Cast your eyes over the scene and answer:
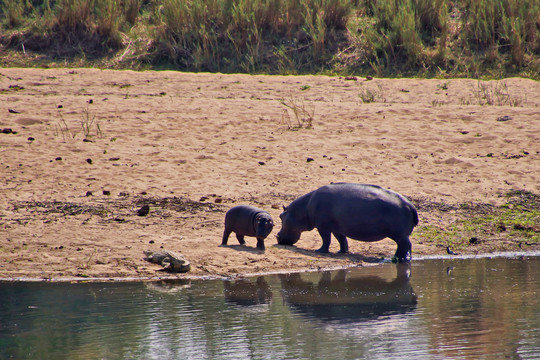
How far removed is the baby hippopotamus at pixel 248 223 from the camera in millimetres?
7250

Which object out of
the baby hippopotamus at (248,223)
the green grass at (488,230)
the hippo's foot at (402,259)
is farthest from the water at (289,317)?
the green grass at (488,230)

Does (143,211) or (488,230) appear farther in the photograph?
(488,230)

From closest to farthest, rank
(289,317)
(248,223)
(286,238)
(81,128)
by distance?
(289,317) < (248,223) < (286,238) < (81,128)

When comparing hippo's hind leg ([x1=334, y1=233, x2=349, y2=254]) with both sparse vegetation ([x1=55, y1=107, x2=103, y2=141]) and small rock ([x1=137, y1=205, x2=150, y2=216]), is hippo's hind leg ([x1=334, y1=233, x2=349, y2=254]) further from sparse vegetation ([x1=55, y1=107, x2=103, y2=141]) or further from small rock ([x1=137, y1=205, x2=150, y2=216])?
sparse vegetation ([x1=55, y1=107, x2=103, y2=141])

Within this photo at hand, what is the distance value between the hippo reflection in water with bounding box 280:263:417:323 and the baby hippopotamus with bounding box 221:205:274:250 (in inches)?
24.7

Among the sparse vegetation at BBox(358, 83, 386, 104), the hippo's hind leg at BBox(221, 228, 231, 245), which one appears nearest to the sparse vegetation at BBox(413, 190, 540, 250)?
the hippo's hind leg at BBox(221, 228, 231, 245)

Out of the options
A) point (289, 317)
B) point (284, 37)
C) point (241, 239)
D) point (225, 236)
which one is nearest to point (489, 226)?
point (241, 239)

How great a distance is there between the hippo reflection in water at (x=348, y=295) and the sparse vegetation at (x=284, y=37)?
27.7ft

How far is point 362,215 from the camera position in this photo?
726 centimetres

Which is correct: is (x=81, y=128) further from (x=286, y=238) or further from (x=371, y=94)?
(x=371, y=94)

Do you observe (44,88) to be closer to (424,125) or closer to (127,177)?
(127,177)

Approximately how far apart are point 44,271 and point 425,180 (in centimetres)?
493

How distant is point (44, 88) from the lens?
12.3m

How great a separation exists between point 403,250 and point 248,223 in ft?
4.99
